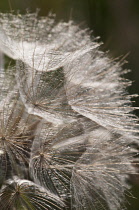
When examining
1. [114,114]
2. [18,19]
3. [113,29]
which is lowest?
[114,114]

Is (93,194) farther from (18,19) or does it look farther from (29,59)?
(18,19)

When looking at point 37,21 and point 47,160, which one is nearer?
point 47,160

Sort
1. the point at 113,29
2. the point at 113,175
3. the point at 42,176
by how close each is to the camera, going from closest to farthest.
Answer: the point at 42,176, the point at 113,175, the point at 113,29

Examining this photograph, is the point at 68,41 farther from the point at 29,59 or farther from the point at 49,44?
the point at 29,59

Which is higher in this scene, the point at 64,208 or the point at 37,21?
the point at 37,21

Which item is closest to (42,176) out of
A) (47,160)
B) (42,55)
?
(47,160)

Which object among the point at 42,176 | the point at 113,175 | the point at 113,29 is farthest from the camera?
the point at 113,29

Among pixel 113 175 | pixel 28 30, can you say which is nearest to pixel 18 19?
pixel 28 30
